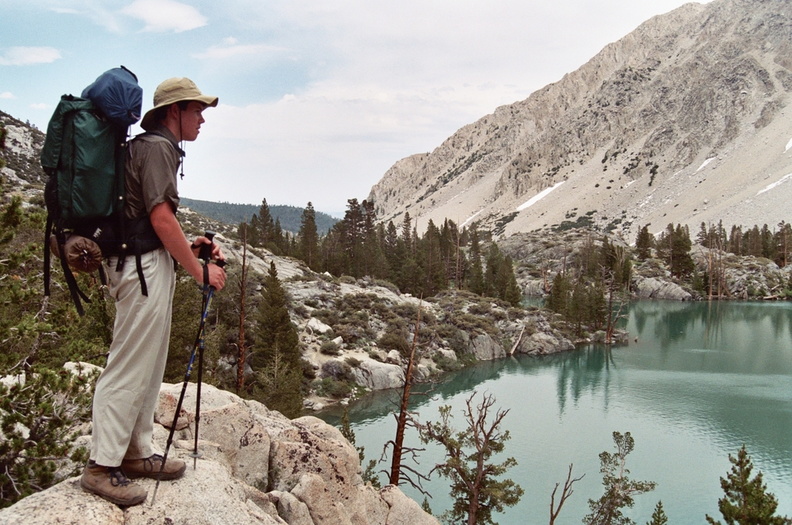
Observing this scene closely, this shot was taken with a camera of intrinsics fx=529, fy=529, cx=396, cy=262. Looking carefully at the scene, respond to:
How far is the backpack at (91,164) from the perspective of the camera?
3502 mm

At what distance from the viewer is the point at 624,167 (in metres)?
150

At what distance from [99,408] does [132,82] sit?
7.51 feet

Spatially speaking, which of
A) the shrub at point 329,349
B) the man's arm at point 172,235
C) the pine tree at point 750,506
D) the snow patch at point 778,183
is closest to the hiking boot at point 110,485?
the man's arm at point 172,235

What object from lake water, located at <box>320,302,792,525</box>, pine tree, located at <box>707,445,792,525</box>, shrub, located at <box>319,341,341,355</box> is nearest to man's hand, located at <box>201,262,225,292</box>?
pine tree, located at <box>707,445,792,525</box>

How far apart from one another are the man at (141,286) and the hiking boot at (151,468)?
0.66ft

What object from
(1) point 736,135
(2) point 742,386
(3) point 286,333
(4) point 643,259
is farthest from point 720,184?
(3) point 286,333

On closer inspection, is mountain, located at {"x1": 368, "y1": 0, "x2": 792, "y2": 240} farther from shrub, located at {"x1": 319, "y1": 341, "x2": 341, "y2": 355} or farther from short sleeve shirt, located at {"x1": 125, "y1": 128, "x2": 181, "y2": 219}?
short sleeve shirt, located at {"x1": 125, "y1": 128, "x2": 181, "y2": 219}

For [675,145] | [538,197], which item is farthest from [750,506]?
[538,197]

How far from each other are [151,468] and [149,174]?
7.72 feet

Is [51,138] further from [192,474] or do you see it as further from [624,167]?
[624,167]

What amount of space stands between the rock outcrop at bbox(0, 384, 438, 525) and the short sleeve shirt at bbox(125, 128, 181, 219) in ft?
6.87

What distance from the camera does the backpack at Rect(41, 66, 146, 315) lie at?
3502 mm

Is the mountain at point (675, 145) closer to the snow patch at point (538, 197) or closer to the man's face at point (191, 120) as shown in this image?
the snow patch at point (538, 197)

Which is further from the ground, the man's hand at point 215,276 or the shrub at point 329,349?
the man's hand at point 215,276
